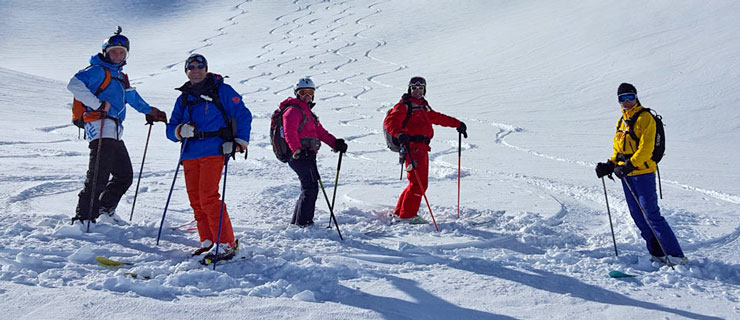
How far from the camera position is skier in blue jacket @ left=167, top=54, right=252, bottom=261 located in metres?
4.96

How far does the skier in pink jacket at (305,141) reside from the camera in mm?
5930

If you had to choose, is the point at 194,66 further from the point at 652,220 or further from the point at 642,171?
the point at 652,220

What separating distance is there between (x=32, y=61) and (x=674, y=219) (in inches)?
1896

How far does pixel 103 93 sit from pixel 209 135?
1428 millimetres

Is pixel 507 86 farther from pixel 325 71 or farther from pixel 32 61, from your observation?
pixel 32 61

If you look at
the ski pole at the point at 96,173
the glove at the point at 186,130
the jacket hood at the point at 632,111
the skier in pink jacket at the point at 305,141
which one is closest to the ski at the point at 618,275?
the jacket hood at the point at 632,111

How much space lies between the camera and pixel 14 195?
7281 millimetres

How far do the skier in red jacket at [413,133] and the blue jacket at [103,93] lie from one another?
2.70 m

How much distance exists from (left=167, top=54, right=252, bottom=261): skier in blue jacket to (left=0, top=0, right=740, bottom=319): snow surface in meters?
0.40

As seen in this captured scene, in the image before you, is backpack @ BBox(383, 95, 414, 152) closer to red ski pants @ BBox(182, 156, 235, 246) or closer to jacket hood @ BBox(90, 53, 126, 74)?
red ski pants @ BBox(182, 156, 235, 246)

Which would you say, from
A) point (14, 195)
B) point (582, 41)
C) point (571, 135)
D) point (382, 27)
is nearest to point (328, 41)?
point (382, 27)

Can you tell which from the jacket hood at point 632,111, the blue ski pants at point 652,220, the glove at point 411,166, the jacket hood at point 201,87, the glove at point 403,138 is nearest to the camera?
the jacket hood at point 201,87

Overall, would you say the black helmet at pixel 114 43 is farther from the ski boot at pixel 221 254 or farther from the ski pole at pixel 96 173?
the ski boot at pixel 221 254

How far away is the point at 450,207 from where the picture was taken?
7.64 meters
